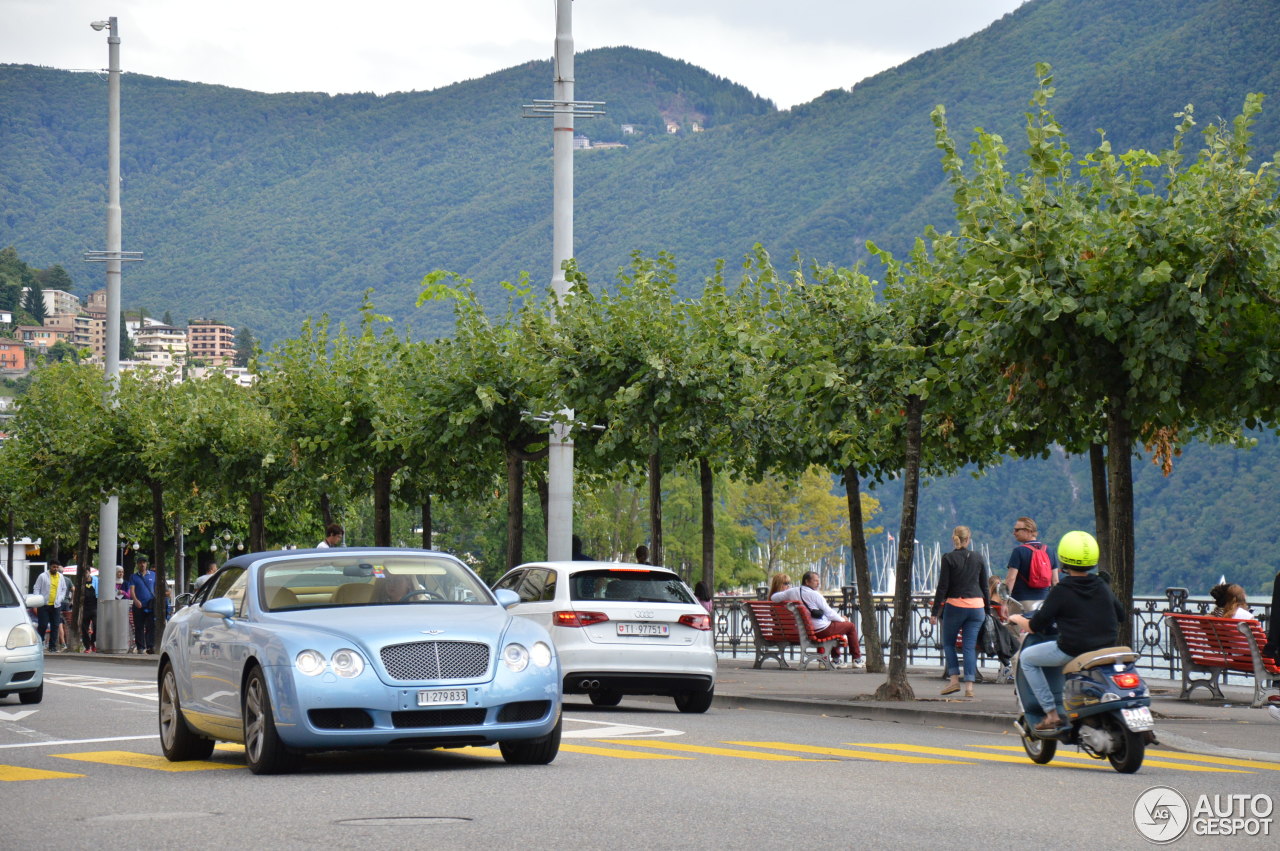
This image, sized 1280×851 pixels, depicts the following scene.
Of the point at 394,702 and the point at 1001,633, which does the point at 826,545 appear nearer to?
the point at 1001,633

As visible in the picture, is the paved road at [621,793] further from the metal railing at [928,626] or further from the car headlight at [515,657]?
the metal railing at [928,626]

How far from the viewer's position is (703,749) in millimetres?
13828

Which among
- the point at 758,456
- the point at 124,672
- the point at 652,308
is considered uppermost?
the point at 652,308

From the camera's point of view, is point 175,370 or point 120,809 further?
point 175,370

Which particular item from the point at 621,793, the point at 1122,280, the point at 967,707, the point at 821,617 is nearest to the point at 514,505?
the point at 821,617

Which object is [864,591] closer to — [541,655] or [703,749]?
[703,749]

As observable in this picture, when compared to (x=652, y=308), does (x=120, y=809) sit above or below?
below

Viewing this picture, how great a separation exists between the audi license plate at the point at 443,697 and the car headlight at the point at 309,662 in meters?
0.63

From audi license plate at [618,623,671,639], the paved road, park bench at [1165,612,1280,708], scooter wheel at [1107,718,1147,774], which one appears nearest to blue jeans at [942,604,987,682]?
park bench at [1165,612,1280,708]

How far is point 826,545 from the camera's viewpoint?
109938 millimetres

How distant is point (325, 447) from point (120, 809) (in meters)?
23.6

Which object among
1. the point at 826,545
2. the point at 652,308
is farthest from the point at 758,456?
the point at 826,545

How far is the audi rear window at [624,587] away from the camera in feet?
59.3

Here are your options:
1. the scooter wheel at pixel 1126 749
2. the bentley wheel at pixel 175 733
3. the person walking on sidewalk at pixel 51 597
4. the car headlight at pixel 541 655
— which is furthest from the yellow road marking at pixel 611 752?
the person walking on sidewalk at pixel 51 597
